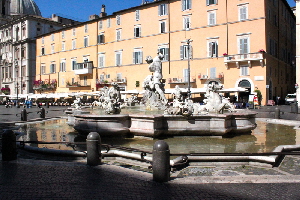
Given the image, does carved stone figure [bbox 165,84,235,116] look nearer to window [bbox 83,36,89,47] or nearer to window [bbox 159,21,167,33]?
window [bbox 159,21,167,33]

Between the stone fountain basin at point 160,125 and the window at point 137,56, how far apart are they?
1220 inches

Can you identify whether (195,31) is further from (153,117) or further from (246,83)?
(153,117)

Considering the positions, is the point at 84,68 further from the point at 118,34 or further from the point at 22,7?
the point at 22,7

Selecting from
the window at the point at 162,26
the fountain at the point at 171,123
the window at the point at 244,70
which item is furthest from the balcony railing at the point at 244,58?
the fountain at the point at 171,123

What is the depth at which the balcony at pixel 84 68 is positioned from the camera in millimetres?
44812

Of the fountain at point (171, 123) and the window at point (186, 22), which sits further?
the window at point (186, 22)

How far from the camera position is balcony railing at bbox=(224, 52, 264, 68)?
29.9 metres

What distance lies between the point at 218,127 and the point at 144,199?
503 centimetres

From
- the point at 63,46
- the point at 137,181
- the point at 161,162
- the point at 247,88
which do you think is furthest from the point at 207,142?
the point at 63,46

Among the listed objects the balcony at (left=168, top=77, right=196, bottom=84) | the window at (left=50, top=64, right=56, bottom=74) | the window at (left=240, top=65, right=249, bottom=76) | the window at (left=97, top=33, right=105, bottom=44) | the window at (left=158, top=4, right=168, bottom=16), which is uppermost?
the window at (left=158, top=4, right=168, bottom=16)

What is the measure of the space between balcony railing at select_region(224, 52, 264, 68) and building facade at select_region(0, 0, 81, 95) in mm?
41337

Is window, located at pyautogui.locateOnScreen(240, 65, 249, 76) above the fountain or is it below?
above

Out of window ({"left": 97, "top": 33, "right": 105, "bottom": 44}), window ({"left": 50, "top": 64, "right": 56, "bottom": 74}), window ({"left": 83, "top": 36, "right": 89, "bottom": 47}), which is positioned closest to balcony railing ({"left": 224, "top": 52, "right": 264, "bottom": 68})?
window ({"left": 97, "top": 33, "right": 105, "bottom": 44})

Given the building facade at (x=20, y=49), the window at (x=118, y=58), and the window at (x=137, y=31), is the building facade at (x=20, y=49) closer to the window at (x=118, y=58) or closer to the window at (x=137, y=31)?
the window at (x=118, y=58)
